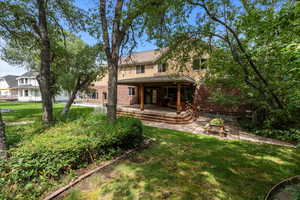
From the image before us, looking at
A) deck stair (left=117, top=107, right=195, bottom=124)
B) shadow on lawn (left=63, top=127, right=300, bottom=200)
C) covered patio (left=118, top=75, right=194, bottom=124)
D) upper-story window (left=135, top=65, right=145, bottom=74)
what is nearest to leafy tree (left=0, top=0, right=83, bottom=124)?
shadow on lawn (left=63, top=127, right=300, bottom=200)

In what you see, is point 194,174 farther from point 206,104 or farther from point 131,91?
point 131,91

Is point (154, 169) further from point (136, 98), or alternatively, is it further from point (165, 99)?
point (136, 98)

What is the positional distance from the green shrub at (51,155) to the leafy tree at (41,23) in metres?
1.58

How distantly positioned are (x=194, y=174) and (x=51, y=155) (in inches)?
Answer: 136

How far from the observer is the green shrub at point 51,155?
2391mm

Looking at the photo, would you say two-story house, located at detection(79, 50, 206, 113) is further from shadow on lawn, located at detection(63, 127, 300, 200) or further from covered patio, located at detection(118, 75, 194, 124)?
shadow on lawn, located at detection(63, 127, 300, 200)

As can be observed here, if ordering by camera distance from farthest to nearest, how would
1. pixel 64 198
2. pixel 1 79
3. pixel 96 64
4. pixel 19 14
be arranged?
pixel 1 79
pixel 96 64
pixel 19 14
pixel 64 198

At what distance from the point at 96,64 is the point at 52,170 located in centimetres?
680

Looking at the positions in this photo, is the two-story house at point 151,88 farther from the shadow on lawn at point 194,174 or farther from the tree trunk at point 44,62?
the shadow on lawn at point 194,174

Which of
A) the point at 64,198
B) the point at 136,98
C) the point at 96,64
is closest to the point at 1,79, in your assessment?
the point at 136,98

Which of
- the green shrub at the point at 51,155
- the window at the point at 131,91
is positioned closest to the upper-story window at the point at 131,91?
the window at the point at 131,91

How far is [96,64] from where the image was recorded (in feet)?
26.9

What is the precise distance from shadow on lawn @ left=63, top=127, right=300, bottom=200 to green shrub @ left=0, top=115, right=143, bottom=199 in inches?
24.6

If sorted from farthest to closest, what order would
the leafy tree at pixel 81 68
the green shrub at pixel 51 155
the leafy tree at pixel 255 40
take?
1. the leafy tree at pixel 81 68
2. the green shrub at pixel 51 155
3. the leafy tree at pixel 255 40
